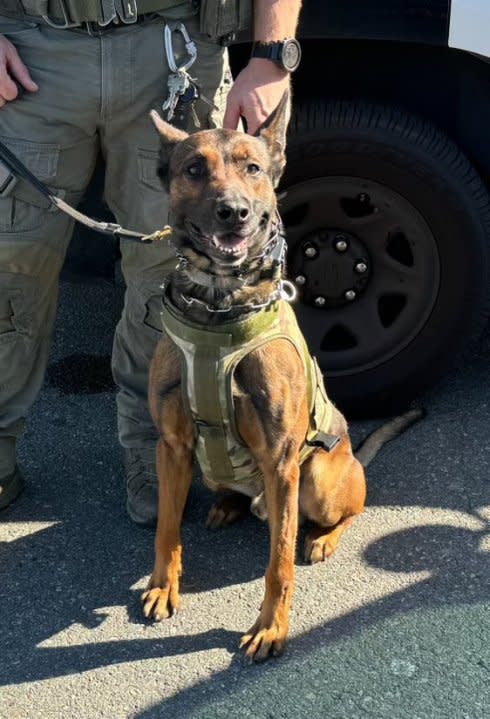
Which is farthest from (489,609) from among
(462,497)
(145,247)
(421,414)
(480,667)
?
(145,247)

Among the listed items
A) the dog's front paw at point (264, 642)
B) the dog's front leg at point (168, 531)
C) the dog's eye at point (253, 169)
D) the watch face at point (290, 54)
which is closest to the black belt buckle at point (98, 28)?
the watch face at point (290, 54)

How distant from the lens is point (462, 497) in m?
3.26

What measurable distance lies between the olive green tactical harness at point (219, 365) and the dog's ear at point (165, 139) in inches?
14.7

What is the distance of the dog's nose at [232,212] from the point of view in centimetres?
233

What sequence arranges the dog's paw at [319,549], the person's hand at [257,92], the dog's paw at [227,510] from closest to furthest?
the person's hand at [257,92]
the dog's paw at [319,549]
the dog's paw at [227,510]

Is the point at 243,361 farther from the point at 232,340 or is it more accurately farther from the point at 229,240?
the point at 229,240

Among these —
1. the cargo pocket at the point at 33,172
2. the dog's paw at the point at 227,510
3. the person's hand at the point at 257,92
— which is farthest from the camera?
the dog's paw at the point at 227,510

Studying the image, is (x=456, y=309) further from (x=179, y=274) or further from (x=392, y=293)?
(x=179, y=274)

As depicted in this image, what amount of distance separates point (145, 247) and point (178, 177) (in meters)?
0.49

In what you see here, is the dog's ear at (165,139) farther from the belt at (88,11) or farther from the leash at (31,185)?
the belt at (88,11)

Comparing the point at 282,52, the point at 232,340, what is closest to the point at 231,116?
the point at 282,52

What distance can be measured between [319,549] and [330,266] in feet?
3.67

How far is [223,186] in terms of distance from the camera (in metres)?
2.42

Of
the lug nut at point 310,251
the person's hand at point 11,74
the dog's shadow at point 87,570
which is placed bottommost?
the dog's shadow at point 87,570
